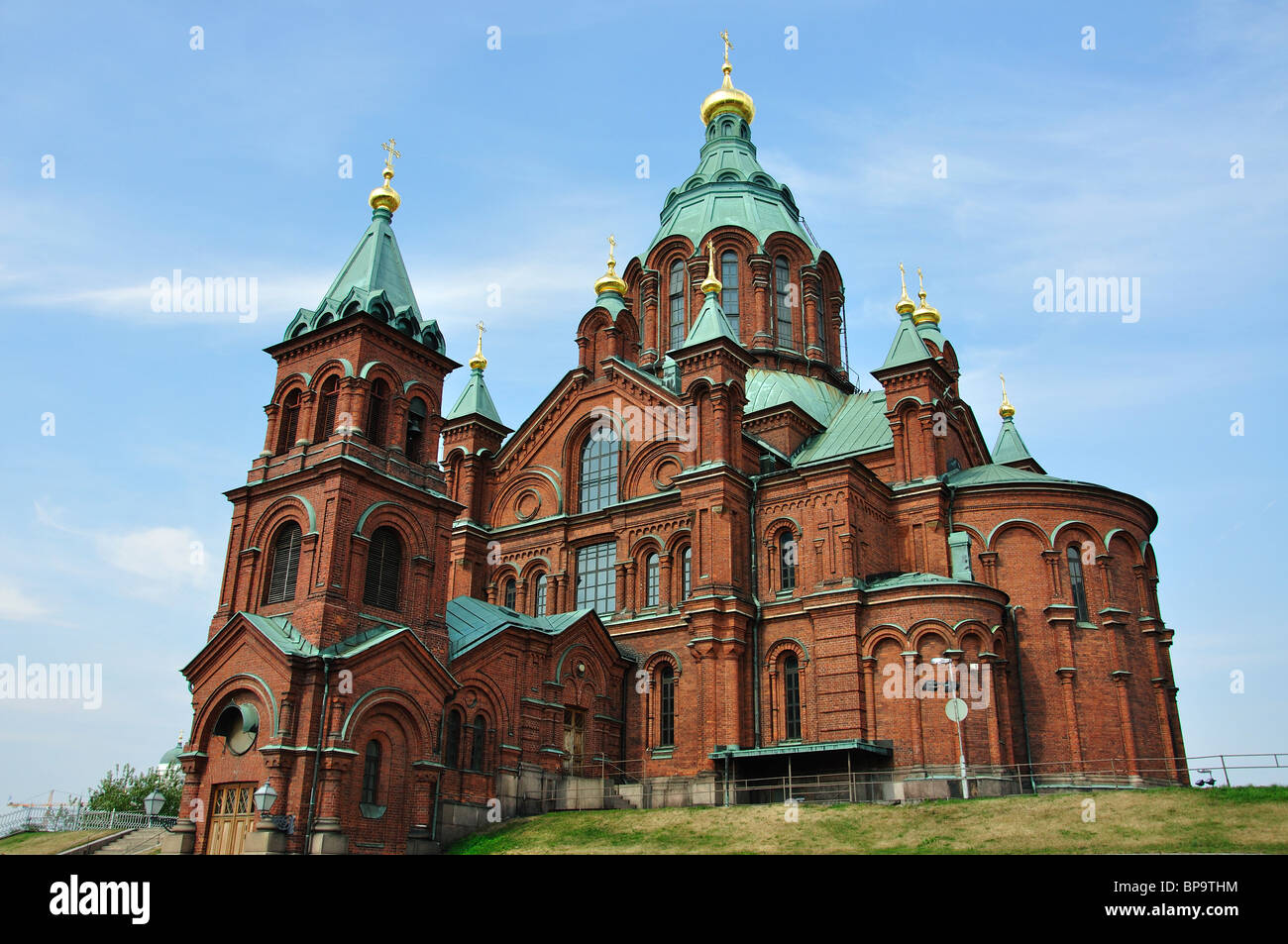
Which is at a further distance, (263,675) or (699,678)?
(699,678)

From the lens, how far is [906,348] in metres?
31.7

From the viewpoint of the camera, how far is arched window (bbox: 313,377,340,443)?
2531 centimetres

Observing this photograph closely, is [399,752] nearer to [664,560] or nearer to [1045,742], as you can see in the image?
[664,560]

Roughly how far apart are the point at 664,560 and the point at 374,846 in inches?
503

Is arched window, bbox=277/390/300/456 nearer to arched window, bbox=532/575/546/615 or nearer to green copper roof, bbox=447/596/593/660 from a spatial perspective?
green copper roof, bbox=447/596/593/660

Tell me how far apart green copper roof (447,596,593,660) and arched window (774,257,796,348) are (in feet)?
52.1

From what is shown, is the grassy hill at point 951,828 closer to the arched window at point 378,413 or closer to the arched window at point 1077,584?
the arched window at point 1077,584

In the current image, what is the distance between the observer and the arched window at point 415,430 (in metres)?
26.4

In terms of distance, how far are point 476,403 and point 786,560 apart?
13556mm

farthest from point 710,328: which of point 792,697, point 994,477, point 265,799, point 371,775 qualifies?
point 265,799

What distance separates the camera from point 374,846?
21.7 metres

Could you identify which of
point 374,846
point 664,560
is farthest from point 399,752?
point 664,560

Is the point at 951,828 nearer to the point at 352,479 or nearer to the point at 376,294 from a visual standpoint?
the point at 352,479

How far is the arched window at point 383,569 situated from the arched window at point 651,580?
9.34 meters
